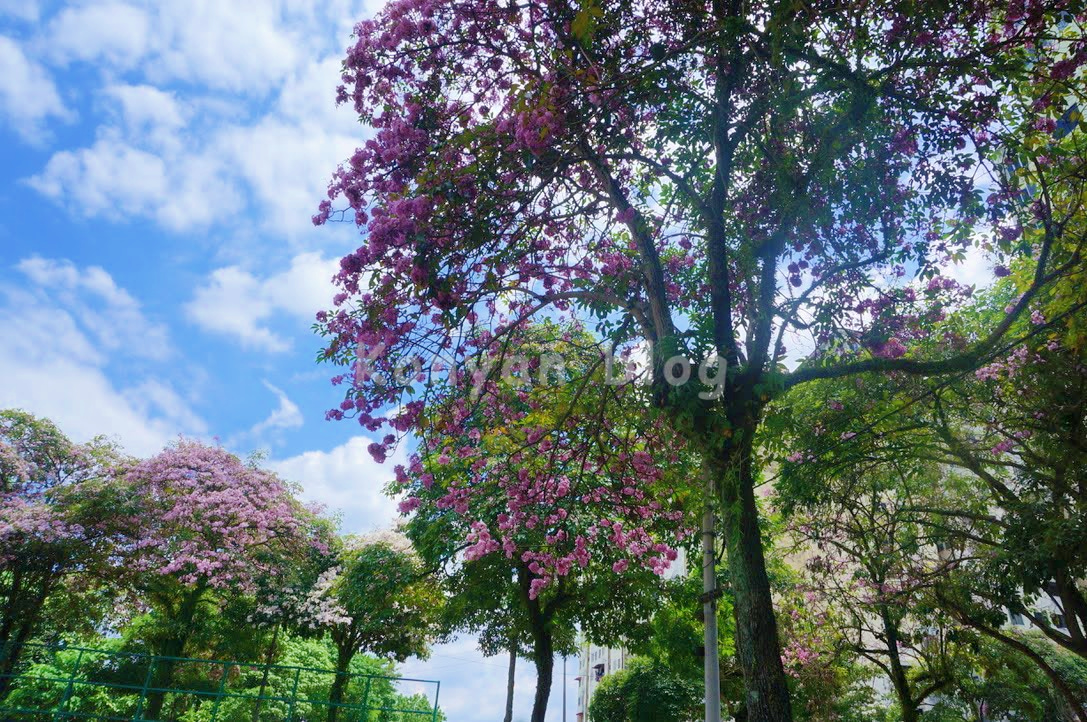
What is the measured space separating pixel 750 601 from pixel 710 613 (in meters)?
1.32

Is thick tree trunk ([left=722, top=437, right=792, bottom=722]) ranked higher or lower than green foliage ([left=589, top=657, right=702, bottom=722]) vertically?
lower

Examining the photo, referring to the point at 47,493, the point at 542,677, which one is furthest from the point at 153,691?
the point at 542,677

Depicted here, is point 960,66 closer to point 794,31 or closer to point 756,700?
point 794,31

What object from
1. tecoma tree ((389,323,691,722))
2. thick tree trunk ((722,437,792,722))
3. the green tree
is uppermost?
the green tree

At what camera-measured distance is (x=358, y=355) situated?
6.92 meters

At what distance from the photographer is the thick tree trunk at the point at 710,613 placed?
7.18 metres

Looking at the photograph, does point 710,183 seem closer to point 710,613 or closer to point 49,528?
point 710,613

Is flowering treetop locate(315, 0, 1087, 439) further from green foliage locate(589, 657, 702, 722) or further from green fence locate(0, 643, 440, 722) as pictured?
green foliage locate(589, 657, 702, 722)

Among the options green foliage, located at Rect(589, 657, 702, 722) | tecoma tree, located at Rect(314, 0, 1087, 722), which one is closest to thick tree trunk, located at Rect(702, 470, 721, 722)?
tecoma tree, located at Rect(314, 0, 1087, 722)

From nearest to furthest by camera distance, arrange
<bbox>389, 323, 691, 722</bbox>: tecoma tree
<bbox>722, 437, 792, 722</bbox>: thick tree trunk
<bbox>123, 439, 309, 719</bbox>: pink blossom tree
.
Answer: <bbox>722, 437, 792, 722</bbox>: thick tree trunk
<bbox>389, 323, 691, 722</bbox>: tecoma tree
<bbox>123, 439, 309, 719</bbox>: pink blossom tree

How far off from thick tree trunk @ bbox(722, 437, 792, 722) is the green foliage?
18.1 meters

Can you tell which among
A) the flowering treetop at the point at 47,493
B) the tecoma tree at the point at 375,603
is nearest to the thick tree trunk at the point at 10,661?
the flowering treetop at the point at 47,493

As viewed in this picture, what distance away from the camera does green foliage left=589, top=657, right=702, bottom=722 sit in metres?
23.8

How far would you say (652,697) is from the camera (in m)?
24.4
